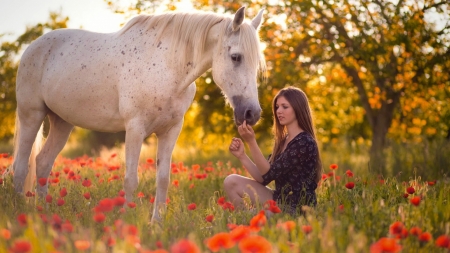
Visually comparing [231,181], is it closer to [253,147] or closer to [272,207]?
[253,147]

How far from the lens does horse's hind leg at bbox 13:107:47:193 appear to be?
17.4 feet

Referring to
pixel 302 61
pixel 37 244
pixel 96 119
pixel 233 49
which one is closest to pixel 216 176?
pixel 96 119

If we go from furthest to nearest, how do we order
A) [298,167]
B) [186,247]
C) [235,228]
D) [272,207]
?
[298,167] < [272,207] < [235,228] < [186,247]

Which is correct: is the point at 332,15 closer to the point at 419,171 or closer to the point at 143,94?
the point at 419,171

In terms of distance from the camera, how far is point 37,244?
2207 mm

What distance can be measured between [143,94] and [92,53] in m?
0.87

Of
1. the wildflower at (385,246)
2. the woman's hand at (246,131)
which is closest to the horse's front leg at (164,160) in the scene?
the woman's hand at (246,131)

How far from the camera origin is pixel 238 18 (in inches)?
160

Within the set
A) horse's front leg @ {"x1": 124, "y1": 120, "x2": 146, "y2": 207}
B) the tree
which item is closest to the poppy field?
horse's front leg @ {"x1": 124, "y1": 120, "x2": 146, "y2": 207}

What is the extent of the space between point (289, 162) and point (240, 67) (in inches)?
35.3

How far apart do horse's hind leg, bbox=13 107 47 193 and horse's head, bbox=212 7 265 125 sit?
7.43ft

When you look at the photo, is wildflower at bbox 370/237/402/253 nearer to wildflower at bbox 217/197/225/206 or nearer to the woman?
wildflower at bbox 217/197/225/206

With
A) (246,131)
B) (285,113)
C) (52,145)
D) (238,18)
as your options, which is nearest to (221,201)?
(246,131)

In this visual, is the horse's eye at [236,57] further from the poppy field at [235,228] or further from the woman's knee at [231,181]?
the poppy field at [235,228]
